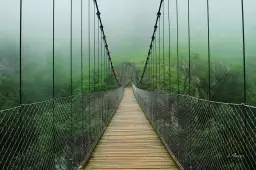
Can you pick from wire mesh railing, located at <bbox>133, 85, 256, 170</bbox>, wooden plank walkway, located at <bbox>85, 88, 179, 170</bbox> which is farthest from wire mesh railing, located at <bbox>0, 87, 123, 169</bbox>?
wire mesh railing, located at <bbox>133, 85, 256, 170</bbox>

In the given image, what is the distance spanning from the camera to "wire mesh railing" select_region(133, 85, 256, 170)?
61.8 inches

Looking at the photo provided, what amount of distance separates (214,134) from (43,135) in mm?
1097

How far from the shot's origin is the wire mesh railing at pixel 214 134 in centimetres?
157

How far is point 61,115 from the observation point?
2.48 m

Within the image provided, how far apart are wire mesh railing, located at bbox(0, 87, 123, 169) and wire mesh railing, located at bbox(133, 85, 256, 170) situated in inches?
41.1

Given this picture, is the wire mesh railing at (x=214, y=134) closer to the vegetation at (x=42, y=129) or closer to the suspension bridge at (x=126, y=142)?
the suspension bridge at (x=126, y=142)

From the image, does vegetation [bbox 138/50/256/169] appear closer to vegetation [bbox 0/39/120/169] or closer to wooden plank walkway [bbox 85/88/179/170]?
wooden plank walkway [bbox 85/88/179/170]

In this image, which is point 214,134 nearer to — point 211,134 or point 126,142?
point 211,134

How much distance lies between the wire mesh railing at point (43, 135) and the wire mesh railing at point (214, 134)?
104 centimetres

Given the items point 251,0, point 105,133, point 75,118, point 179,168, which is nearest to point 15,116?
point 75,118

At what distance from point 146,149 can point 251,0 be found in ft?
8.00

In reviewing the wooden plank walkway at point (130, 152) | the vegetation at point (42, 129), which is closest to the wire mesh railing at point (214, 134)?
the wooden plank walkway at point (130, 152)

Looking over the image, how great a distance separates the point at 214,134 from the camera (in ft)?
6.80

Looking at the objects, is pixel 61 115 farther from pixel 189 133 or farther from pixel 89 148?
pixel 89 148
